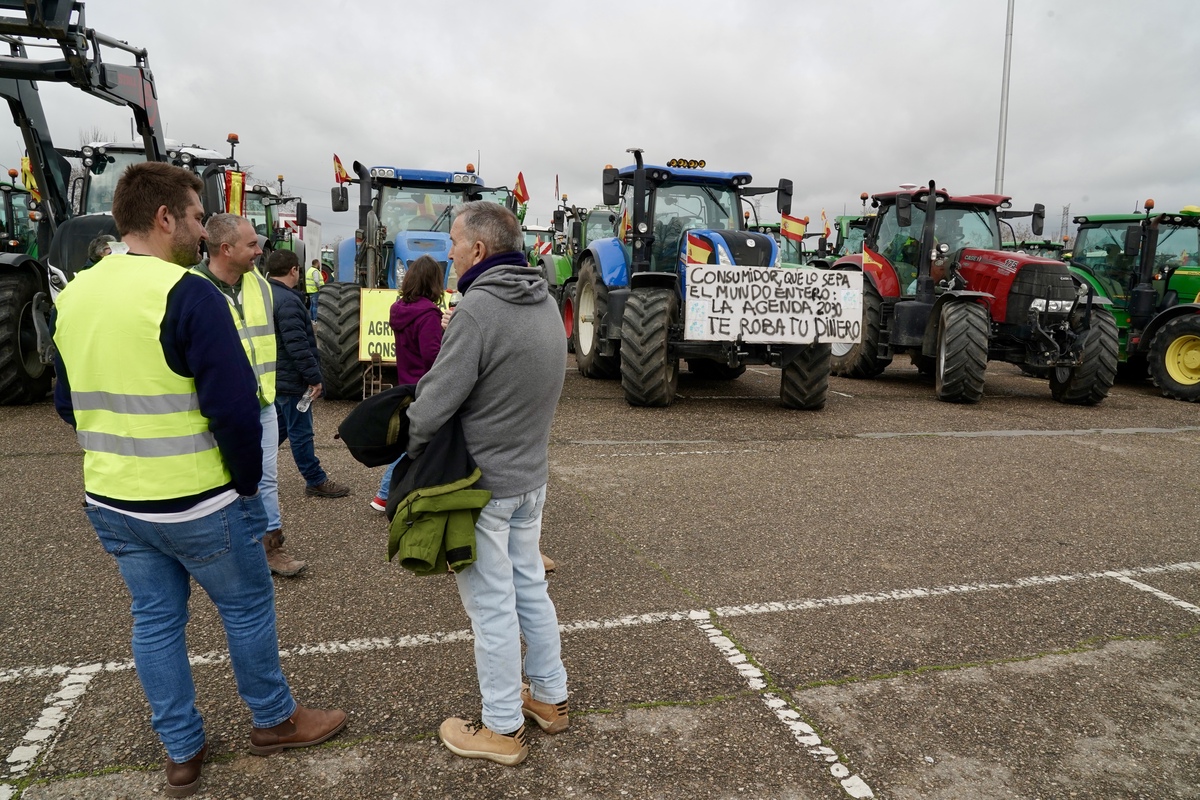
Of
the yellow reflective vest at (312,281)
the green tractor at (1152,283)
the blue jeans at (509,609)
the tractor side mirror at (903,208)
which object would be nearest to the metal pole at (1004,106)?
the green tractor at (1152,283)

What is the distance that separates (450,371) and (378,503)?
9.03 ft

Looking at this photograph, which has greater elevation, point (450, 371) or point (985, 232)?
point (985, 232)

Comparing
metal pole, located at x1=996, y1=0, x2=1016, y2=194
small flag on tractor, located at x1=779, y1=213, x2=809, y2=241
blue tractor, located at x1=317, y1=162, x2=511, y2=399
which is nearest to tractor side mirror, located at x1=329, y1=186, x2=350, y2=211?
blue tractor, located at x1=317, y1=162, x2=511, y2=399

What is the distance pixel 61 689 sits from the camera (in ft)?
9.37

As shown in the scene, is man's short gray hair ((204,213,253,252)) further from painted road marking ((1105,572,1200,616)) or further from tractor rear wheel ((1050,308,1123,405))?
tractor rear wheel ((1050,308,1123,405))

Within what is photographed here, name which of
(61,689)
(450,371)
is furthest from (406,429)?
(61,689)

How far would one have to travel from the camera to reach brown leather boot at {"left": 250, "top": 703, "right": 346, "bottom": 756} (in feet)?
8.18

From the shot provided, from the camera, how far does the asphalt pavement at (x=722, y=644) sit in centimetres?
248

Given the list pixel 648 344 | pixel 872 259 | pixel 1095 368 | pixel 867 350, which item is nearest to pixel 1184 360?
pixel 1095 368

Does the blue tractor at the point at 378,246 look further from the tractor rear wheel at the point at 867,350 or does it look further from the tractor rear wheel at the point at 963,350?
the tractor rear wheel at the point at 963,350

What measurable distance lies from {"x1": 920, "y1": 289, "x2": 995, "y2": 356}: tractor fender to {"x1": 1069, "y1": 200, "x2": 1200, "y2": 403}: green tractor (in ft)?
6.55

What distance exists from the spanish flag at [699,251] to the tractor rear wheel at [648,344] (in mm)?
485

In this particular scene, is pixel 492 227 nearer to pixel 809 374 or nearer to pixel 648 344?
pixel 648 344

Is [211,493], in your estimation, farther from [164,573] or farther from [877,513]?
[877,513]
